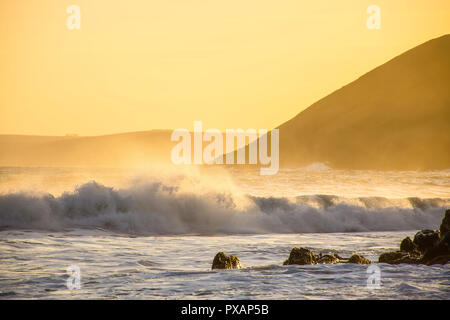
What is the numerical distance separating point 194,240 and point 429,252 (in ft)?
27.1

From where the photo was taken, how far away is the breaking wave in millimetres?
22609

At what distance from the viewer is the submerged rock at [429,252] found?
1367cm

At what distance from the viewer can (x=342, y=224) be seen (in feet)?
84.6

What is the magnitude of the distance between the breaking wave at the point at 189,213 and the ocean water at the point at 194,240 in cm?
5

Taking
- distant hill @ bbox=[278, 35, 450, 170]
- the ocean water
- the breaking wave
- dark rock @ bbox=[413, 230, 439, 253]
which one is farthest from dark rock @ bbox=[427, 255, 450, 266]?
distant hill @ bbox=[278, 35, 450, 170]

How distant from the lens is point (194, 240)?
19516 mm

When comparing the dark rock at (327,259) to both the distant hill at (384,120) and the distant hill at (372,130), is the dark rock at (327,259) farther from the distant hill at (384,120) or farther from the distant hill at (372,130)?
the distant hill at (384,120)

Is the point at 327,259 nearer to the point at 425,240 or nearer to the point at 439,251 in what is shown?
the point at 439,251

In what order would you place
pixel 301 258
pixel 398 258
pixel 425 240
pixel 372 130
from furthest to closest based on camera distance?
pixel 372 130 < pixel 425 240 < pixel 398 258 < pixel 301 258

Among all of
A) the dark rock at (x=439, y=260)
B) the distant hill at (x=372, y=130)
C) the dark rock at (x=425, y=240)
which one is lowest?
the dark rock at (x=439, y=260)

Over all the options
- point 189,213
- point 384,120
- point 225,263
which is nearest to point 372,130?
point 384,120

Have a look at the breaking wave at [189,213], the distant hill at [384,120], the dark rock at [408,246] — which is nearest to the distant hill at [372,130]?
the distant hill at [384,120]
